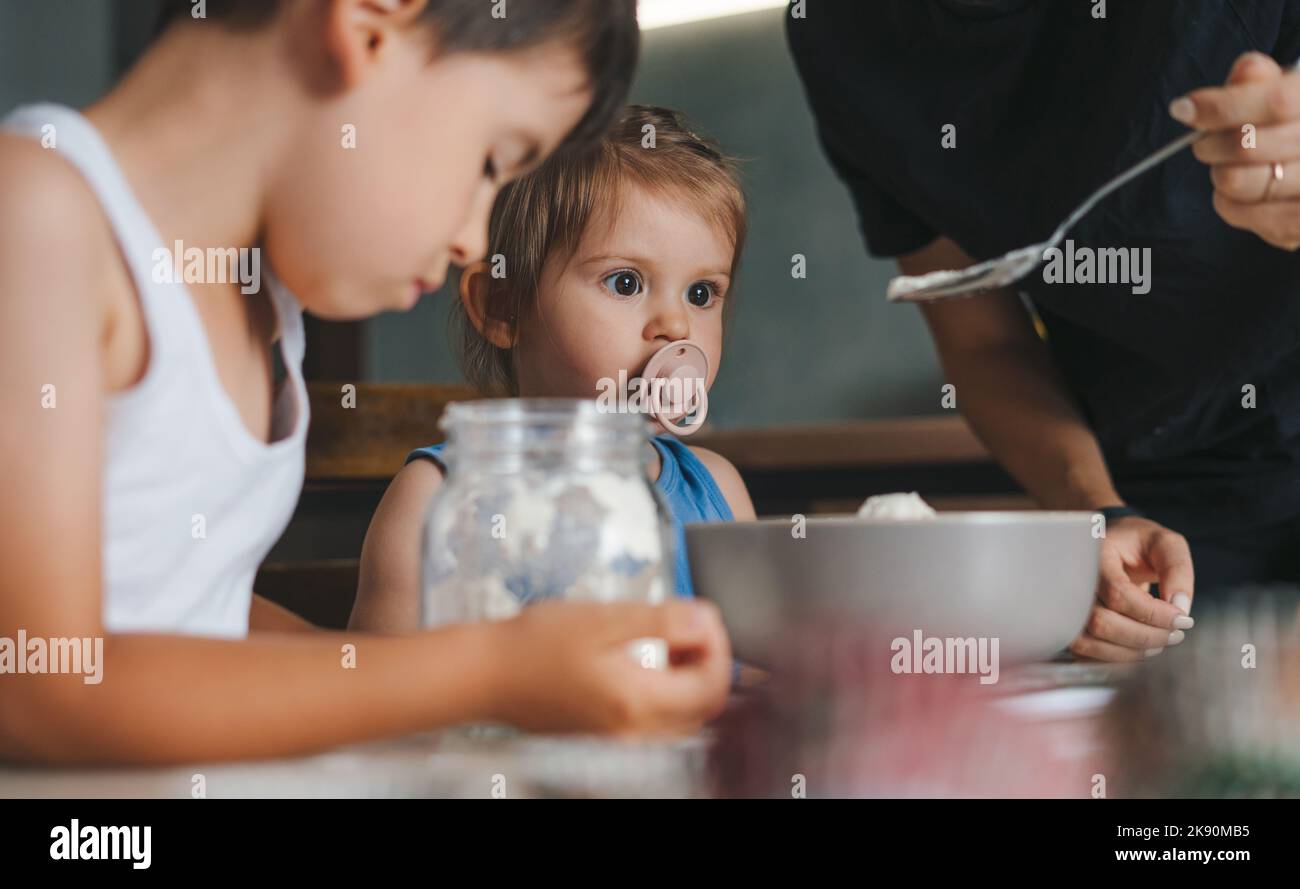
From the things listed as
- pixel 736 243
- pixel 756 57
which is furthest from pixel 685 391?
pixel 756 57

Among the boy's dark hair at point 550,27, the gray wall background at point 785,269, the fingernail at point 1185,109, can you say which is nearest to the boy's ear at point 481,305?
the boy's dark hair at point 550,27

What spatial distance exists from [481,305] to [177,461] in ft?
2.62

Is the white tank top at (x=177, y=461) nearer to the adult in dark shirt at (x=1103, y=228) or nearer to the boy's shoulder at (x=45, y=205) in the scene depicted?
the boy's shoulder at (x=45, y=205)

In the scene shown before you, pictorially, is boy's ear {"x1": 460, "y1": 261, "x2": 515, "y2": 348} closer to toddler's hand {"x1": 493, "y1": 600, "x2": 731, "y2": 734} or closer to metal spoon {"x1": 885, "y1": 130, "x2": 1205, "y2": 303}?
metal spoon {"x1": 885, "y1": 130, "x2": 1205, "y2": 303}

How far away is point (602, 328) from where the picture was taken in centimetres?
135

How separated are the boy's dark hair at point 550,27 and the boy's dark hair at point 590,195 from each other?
1.91ft

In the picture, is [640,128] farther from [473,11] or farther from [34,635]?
[34,635]

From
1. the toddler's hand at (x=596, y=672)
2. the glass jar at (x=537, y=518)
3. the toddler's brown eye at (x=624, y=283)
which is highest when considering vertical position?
the toddler's brown eye at (x=624, y=283)

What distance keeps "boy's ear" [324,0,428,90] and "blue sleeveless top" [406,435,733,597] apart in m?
0.70

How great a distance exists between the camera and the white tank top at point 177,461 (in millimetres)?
628

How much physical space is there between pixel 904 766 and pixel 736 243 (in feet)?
3.58

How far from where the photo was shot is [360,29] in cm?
65

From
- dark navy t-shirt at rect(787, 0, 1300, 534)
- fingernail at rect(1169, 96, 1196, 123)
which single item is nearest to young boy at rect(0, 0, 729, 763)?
fingernail at rect(1169, 96, 1196, 123)

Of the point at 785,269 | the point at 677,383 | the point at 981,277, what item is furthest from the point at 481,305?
the point at 785,269
